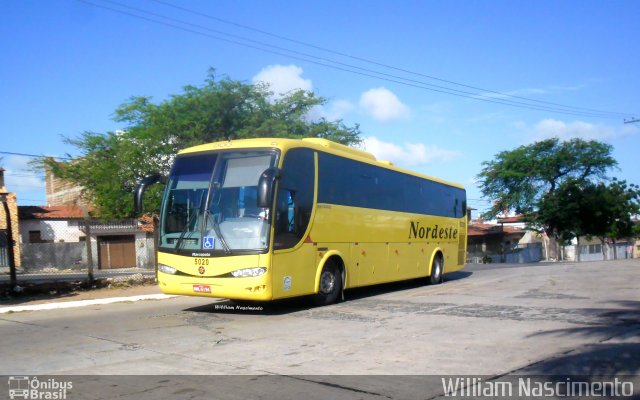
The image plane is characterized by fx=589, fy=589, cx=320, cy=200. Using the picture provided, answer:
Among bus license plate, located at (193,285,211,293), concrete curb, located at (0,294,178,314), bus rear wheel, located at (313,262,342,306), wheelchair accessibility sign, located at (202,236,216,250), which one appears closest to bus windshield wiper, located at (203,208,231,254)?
wheelchair accessibility sign, located at (202,236,216,250)

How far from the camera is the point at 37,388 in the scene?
20.0ft

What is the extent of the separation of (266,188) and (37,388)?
496 centimetres

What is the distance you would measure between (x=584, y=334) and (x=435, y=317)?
9.05 feet

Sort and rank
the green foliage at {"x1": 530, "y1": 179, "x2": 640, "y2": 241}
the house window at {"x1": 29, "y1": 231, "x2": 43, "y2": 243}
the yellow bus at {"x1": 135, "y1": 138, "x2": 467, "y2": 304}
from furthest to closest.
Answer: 1. the green foliage at {"x1": 530, "y1": 179, "x2": 640, "y2": 241}
2. the house window at {"x1": 29, "y1": 231, "x2": 43, "y2": 243}
3. the yellow bus at {"x1": 135, "y1": 138, "x2": 467, "y2": 304}

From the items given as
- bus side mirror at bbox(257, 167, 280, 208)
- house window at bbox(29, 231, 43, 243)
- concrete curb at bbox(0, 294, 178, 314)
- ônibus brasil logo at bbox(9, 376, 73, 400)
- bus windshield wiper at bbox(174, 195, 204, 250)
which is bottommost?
concrete curb at bbox(0, 294, 178, 314)

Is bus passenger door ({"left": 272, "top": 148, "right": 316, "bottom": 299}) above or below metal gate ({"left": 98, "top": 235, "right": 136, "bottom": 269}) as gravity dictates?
above

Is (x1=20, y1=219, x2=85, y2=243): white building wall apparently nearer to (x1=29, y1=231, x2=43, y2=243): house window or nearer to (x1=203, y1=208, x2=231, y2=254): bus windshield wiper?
(x1=29, y1=231, x2=43, y2=243): house window

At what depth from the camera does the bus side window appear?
11328mm

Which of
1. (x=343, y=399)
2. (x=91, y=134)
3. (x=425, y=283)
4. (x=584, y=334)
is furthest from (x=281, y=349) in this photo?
(x=91, y=134)

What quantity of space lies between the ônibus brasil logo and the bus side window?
5239mm

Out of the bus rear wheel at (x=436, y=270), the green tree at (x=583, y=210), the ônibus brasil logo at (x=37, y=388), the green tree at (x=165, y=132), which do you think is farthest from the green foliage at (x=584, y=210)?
the ônibus brasil logo at (x=37, y=388)

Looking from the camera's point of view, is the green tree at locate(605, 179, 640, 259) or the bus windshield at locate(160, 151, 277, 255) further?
the green tree at locate(605, 179, 640, 259)

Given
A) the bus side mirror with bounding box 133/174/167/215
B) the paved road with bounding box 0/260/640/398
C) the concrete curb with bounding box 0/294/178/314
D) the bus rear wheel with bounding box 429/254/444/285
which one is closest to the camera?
the paved road with bounding box 0/260/640/398

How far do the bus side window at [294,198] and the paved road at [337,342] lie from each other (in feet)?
5.21
